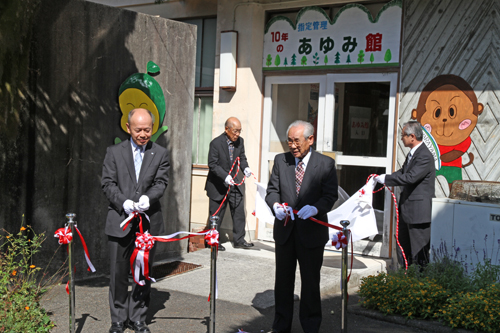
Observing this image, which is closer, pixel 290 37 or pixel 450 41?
pixel 450 41

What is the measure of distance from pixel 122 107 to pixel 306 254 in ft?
12.4

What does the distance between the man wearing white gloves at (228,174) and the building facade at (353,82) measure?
0.59 meters

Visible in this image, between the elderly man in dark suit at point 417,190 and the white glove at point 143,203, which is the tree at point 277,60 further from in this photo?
the white glove at point 143,203

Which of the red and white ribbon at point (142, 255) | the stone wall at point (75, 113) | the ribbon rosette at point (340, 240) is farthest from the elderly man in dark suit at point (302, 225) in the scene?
the stone wall at point (75, 113)

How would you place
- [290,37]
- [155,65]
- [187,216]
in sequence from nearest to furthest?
[155,65]
[187,216]
[290,37]

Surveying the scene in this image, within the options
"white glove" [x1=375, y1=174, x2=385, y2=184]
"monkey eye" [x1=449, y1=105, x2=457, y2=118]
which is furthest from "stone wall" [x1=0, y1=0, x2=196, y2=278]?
"monkey eye" [x1=449, y1=105, x2=457, y2=118]

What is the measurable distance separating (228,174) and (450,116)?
3.44m

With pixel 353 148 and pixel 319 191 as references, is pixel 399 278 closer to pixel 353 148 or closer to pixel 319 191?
pixel 319 191

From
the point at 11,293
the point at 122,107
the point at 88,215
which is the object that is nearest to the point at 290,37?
the point at 122,107

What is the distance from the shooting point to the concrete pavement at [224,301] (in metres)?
5.62

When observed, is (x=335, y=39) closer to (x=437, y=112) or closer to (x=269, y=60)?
(x=269, y=60)

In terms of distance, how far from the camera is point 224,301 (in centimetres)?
647

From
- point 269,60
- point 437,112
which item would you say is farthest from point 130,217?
point 269,60

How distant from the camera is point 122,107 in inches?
302
